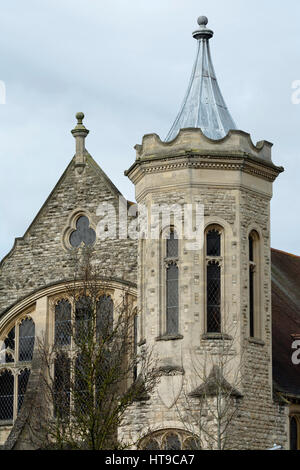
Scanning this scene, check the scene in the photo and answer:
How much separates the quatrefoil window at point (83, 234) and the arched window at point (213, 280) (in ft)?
14.4

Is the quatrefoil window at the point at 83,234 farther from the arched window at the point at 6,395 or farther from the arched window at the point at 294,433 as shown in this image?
the arched window at the point at 294,433

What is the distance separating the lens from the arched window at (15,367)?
36.8m

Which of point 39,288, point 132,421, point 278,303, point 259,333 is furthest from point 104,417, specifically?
point 278,303

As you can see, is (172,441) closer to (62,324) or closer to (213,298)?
(213,298)

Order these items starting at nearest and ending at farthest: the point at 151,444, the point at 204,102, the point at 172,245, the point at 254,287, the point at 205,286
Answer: the point at 151,444
the point at 205,286
the point at 172,245
the point at 254,287
the point at 204,102

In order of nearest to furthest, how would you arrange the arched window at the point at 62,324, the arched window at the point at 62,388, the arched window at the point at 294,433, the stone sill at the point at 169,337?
the arched window at the point at 62,388
the stone sill at the point at 169,337
the arched window at the point at 294,433
the arched window at the point at 62,324

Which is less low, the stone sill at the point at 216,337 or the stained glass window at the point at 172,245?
the stained glass window at the point at 172,245

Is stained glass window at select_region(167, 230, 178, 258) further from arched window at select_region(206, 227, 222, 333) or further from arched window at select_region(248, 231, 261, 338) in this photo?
arched window at select_region(248, 231, 261, 338)

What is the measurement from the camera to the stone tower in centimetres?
3203

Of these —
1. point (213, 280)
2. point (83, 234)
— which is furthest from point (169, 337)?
point (83, 234)

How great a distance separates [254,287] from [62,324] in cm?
534

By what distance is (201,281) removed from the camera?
32.7 m

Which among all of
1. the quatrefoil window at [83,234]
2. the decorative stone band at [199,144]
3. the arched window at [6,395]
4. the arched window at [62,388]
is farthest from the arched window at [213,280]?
the arched window at [6,395]

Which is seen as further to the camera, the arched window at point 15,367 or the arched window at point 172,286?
the arched window at point 15,367
